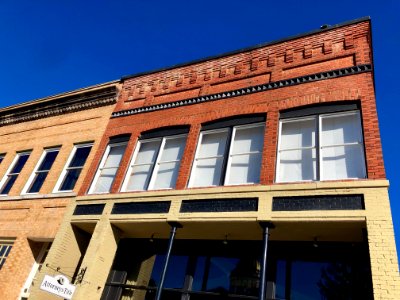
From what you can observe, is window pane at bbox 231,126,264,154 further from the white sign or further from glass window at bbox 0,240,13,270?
glass window at bbox 0,240,13,270

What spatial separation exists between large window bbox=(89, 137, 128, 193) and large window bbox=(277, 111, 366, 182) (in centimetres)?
551

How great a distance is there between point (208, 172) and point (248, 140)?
1428 mm

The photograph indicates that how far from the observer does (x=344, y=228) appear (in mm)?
6496

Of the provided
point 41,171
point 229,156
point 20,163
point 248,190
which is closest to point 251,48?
point 229,156

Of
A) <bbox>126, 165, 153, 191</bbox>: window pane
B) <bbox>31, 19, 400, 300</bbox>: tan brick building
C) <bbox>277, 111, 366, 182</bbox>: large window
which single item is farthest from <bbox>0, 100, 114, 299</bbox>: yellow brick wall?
<bbox>277, 111, 366, 182</bbox>: large window

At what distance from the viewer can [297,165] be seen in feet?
25.8

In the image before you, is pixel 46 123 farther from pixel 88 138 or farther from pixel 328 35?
pixel 328 35

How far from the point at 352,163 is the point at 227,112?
3.79m

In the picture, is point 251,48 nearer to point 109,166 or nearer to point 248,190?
point 248,190

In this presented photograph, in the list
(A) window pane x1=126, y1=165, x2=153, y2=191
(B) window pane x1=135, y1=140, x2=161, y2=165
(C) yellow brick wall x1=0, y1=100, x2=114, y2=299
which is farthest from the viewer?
(B) window pane x1=135, y1=140, x2=161, y2=165

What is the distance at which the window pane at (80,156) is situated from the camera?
38.9 feet

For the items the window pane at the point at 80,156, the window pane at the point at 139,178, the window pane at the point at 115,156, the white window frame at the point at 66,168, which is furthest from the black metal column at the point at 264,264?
the window pane at the point at 80,156

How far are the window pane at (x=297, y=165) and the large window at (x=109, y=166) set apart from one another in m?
5.50

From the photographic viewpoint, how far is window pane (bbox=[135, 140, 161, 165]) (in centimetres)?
1037
